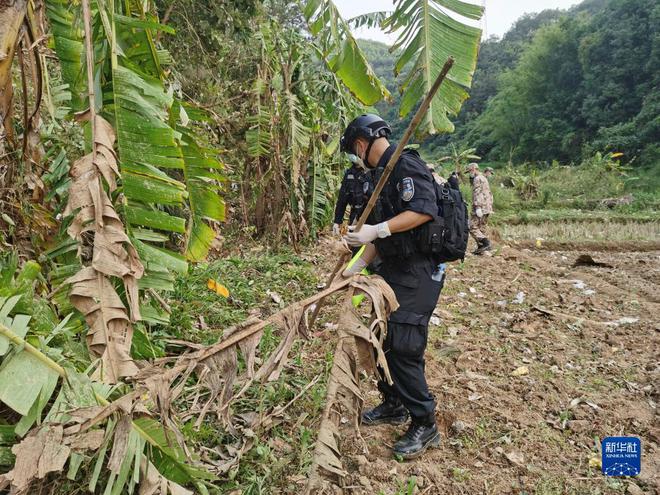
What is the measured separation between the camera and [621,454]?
8.00 ft

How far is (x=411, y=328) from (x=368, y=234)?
597 mm

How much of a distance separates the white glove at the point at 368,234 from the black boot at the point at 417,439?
1149mm

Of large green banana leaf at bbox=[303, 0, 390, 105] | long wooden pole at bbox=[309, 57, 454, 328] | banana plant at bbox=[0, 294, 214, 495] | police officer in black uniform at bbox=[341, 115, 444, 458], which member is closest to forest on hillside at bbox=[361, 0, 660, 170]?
large green banana leaf at bbox=[303, 0, 390, 105]

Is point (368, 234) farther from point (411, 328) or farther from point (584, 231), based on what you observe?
point (584, 231)

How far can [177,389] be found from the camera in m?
1.47

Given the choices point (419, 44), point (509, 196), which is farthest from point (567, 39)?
point (419, 44)

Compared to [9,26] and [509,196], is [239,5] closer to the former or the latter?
[9,26]

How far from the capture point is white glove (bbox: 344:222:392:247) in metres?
2.37

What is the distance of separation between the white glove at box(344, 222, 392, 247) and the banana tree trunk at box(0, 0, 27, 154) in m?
1.72

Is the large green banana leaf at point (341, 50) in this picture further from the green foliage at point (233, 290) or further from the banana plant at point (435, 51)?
the green foliage at point (233, 290)

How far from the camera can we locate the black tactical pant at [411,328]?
249 cm

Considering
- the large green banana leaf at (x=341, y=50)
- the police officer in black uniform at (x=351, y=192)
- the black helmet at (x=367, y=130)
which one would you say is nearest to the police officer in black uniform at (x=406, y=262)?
the black helmet at (x=367, y=130)

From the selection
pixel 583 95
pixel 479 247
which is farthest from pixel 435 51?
pixel 583 95

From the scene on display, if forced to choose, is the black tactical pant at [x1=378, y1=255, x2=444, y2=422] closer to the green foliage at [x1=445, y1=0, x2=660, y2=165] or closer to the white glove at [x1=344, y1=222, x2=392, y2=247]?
the white glove at [x1=344, y1=222, x2=392, y2=247]
